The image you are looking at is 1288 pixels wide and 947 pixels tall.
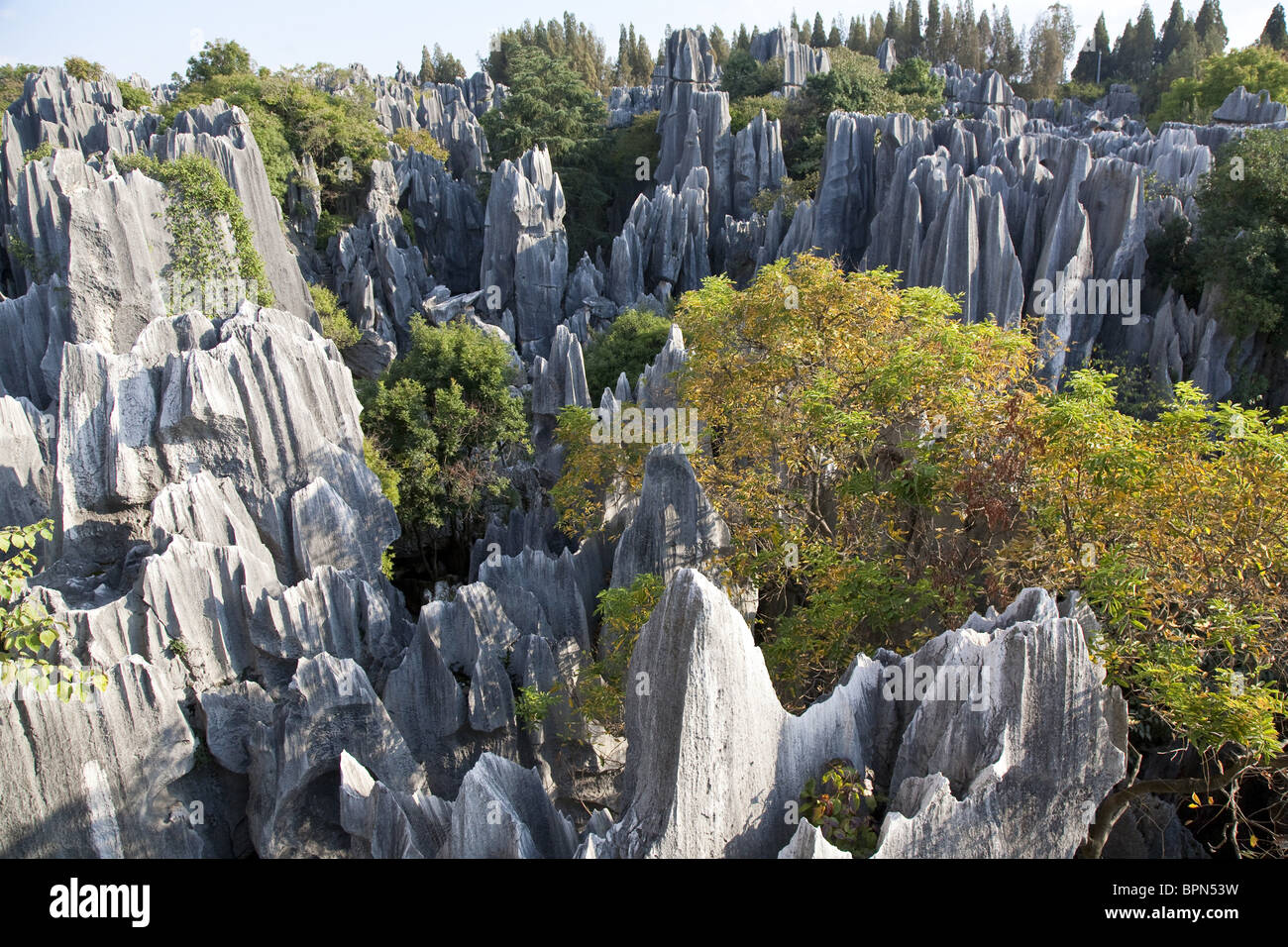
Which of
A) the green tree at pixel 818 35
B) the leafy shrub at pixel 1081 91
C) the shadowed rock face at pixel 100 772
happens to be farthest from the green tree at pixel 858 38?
the shadowed rock face at pixel 100 772

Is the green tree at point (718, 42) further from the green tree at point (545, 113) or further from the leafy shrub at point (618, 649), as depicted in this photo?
the leafy shrub at point (618, 649)

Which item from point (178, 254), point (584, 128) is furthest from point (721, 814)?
point (584, 128)

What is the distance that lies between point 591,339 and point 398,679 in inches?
651

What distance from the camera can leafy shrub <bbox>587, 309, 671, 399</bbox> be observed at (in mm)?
22672

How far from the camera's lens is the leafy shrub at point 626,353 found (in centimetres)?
2267

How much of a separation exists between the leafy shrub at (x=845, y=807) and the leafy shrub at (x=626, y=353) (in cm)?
1636

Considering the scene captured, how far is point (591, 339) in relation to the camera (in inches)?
1032

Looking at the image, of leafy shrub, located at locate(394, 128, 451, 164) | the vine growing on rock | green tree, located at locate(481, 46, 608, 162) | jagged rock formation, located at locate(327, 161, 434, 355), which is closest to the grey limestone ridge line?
the vine growing on rock

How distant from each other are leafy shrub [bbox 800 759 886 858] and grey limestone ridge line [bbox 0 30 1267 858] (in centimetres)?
16

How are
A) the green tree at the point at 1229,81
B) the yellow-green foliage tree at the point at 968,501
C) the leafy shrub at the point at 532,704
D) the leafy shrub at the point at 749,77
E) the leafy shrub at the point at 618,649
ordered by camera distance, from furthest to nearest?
the leafy shrub at the point at 749,77
the green tree at the point at 1229,81
the leafy shrub at the point at 532,704
the leafy shrub at the point at 618,649
the yellow-green foliage tree at the point at 968,501

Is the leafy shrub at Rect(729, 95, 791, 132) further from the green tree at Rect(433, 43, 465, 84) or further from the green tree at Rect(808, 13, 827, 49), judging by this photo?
the green tree at Rect(433, 43, 465, 84)

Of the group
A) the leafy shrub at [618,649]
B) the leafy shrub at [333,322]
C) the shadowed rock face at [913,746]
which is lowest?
the leafy shrub at [618,649]

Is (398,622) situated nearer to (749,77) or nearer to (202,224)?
(202,224)
